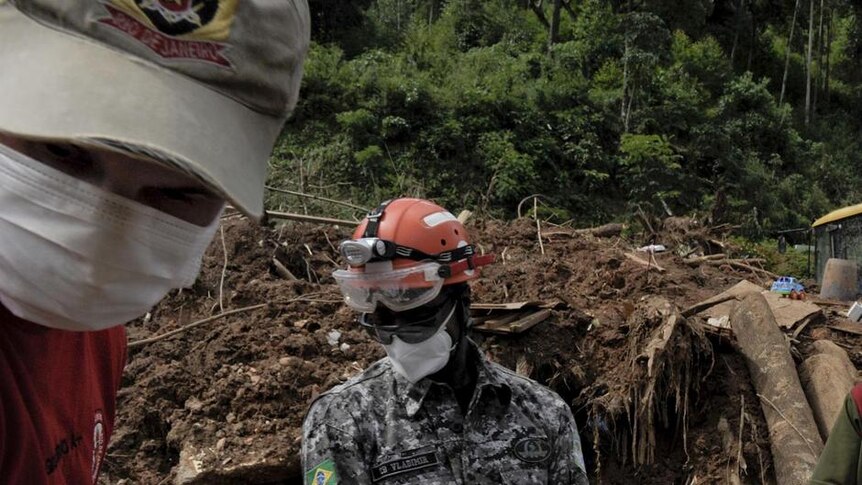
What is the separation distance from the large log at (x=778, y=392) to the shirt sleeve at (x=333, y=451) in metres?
2.99

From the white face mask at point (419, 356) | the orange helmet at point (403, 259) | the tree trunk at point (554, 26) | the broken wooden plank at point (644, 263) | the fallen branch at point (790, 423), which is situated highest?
the tree trunk at point (554, 26)

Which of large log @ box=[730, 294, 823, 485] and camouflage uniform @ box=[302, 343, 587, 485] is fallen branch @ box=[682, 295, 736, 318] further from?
camouflage uniform @ box=[302, 343, 587, 485]

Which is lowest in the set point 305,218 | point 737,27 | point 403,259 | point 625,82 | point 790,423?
point 790,423

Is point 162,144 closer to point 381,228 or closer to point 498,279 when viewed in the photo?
point 381,228

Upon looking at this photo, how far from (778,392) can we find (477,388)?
9.92 feet

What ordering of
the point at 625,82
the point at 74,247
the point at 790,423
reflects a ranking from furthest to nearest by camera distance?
the point at 625,82 → the point at 790,423 → the point at 74,247

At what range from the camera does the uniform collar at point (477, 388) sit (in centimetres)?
268

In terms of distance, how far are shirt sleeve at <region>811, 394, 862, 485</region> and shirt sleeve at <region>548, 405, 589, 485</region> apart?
1.15 metres

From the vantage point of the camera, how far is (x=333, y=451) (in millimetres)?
2504

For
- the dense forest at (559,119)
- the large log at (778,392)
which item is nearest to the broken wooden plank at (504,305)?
the large log at (778,392)

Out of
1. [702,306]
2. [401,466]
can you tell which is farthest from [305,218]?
[401,466]

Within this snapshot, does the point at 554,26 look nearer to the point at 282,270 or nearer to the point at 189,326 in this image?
the point at 282,270

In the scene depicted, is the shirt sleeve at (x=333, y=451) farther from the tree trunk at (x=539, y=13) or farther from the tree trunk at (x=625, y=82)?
the tree trunk at (x=539, y=13)

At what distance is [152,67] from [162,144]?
102 mm
